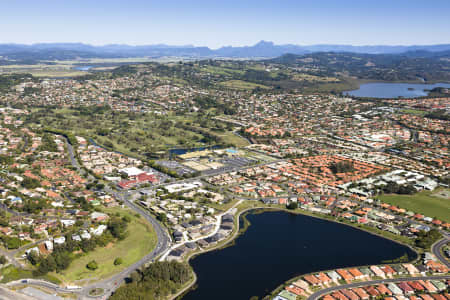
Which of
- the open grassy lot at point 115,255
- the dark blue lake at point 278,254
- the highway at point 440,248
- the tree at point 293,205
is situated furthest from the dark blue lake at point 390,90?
the open grassy lot at point 115,255

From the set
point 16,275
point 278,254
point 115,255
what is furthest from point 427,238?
point 16,275

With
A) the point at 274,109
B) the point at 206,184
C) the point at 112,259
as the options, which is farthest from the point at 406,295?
the point at 274,109

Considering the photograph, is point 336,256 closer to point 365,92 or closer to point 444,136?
point 444,136

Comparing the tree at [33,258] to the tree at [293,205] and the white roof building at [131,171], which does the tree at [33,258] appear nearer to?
the white roof building at [131,171]

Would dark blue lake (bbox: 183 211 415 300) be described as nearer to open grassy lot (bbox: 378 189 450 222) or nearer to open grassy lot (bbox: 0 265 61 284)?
open grassy lot (bbox: 378 189 450 222)

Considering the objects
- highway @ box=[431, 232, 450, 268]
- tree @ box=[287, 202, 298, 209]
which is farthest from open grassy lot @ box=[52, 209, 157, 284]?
highway @ box=[431, 232, 450, 268]

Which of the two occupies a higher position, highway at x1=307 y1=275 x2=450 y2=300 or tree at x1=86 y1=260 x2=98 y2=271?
tree at x1=86 y1=260 x2=98 y2=271

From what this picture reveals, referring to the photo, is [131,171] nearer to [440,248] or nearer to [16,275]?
[16,275]
